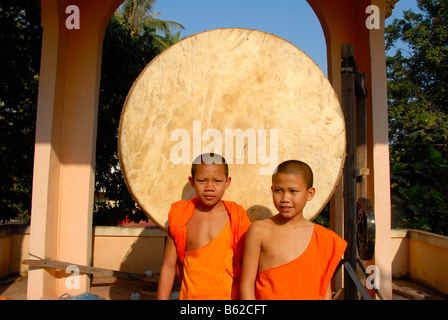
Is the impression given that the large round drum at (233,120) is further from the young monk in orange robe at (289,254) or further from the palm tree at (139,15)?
the palm tree at (139,15)

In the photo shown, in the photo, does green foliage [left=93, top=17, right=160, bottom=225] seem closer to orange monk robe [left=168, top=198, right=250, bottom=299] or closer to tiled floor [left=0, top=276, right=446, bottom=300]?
tiled floor [left=0, top=276, right=446, bottom=300]

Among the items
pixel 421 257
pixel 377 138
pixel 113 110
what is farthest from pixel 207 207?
pixel 113 110

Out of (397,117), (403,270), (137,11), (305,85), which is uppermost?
(137,11)

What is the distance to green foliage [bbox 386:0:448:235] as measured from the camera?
5.48 meters

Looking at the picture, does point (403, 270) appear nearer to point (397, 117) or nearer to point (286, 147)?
point (286, 147)

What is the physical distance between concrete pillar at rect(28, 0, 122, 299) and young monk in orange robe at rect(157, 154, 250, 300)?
2.07m

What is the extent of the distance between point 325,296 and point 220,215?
575 mm

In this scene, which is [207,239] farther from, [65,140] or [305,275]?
[65,140]

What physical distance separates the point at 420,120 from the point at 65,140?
565cm

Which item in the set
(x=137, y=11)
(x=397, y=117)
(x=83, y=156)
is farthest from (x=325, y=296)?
(x=137, y=11)

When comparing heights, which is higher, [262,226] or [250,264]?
[262,226]

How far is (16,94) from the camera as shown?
4996 mm
